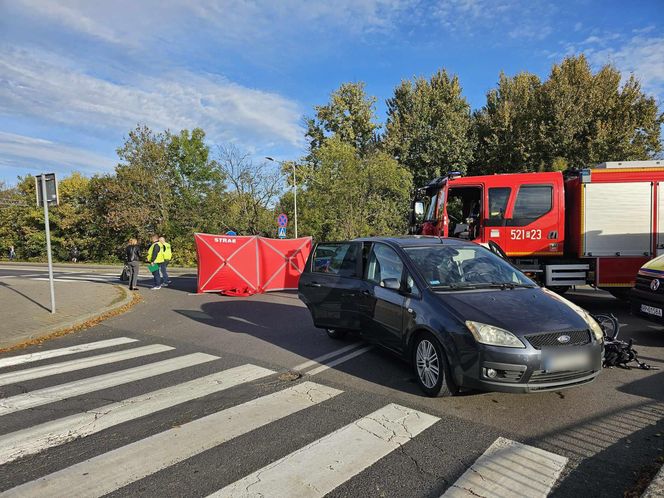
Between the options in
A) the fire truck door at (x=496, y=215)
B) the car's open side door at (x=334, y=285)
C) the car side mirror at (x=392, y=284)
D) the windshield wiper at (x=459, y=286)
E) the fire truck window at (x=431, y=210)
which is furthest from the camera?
the fire truck window at (x=431, y=210)

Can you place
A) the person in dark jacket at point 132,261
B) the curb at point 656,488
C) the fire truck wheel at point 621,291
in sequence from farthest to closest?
the person in dark jacket at point 132,261 → the fire truck wheel at point 621,291 → the curb at point 656,488

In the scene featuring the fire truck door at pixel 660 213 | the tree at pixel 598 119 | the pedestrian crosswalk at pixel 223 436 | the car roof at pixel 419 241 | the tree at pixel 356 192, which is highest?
the tree at pixel 598 119

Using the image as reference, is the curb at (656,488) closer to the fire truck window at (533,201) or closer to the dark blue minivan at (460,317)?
the dark blue minivan at (460,317)

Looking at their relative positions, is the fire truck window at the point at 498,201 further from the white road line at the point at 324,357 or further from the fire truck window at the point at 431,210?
the white road line at the point at 324,357

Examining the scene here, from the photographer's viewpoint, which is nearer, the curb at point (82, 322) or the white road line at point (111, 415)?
the white road line at point (111, 415)

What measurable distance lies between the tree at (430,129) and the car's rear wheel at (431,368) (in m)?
27.3

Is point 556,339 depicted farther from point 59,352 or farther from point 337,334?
point 59,352

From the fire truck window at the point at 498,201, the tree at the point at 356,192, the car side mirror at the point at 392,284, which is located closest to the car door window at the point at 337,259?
the car side mirror at the point at 392,284

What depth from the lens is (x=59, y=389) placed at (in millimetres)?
5109

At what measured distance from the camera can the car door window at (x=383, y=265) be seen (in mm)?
5453

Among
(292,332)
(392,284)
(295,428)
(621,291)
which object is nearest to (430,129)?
(621,291)

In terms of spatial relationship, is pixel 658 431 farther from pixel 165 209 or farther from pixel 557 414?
pixel 165 209

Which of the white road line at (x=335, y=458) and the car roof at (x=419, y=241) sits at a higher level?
the car roof at (x=419, y=241)

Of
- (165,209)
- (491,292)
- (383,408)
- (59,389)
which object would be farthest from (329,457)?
(165,209)
